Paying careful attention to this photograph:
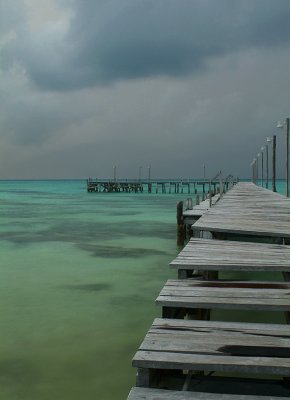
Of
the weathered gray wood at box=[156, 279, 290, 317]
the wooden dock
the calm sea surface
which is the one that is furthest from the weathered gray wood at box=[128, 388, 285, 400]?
the calm sea surface

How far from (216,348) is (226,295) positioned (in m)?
1.01

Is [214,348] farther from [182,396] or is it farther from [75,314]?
[75,314]

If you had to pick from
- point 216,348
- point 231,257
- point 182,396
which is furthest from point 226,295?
point 182,396

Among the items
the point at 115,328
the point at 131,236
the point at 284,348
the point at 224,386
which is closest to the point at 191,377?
the point at 224,386

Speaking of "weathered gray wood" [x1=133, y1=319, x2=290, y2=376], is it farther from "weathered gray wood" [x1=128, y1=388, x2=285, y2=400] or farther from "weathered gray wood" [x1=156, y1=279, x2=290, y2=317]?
"weathered gray wood" [x1=156, y1=279, x2=290, y2=317]

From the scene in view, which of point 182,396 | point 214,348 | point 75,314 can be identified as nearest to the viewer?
point 182,396

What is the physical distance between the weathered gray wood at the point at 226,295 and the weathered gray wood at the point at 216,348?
325 millimetres

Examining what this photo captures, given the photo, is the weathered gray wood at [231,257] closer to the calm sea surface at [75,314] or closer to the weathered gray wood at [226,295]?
the weathered gray wood at [226,295]

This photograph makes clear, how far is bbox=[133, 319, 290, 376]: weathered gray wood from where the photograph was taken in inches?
93.4

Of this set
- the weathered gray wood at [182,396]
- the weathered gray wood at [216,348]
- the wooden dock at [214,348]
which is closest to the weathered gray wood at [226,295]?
the wooden dock at [214,348]

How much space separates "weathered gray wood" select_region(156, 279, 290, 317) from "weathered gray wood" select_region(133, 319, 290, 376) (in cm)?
32

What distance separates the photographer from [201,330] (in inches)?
111

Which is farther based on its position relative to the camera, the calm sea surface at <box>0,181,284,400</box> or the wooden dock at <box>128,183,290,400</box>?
the calm sea surface at <box>0,181,284,400</box>

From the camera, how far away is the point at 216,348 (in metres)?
2.55
